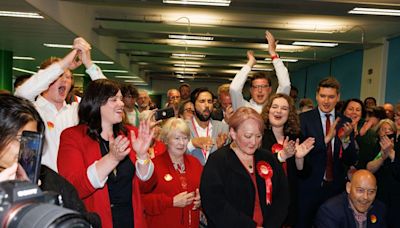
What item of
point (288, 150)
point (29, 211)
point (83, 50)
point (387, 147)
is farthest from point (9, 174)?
point (387, 147)

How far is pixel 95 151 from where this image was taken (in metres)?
2.06

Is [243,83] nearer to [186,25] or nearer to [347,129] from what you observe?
[347,129]

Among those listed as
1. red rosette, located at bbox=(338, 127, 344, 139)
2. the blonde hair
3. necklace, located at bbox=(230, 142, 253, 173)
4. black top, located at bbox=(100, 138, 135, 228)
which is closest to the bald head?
red rosette, located at bbox=(338, 127, 344, 139)

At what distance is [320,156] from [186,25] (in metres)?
5.40

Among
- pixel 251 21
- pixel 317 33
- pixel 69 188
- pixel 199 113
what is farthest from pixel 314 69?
pixel 69 188

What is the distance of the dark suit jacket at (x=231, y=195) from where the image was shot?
2.28m

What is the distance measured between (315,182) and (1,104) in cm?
258

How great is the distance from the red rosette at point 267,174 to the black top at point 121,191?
0.74m

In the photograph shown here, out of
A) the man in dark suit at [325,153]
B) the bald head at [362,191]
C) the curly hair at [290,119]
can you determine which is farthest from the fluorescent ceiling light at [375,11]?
the bald head at [362,191]

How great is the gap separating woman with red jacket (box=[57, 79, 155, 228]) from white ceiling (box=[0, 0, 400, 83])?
3.12 metres

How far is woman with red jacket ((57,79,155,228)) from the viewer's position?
6.22 ft

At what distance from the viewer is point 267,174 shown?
2.42 meters

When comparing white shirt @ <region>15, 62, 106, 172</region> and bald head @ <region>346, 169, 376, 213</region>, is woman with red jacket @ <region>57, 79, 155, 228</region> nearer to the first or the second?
white shirt @ <region>15, 62, 106, 172</region>

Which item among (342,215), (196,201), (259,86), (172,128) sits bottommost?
(342,215)
